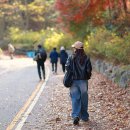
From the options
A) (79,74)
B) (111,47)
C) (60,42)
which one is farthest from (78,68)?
(60,42)

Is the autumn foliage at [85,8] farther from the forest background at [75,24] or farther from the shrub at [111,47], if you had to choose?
the shrub at [111,47]

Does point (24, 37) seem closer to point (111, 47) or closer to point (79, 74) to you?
point (111, 47)

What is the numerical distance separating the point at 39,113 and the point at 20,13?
178 feet

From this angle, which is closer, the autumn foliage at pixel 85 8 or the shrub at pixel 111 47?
the shrub at pixel 111 47

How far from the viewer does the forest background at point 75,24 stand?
2359 centimetres

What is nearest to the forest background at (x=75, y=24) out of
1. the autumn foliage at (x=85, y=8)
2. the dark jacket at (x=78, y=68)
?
the autumn foliage at (x=85, y=8)

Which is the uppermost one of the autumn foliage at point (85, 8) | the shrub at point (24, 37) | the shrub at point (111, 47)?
the autumn foliage at point (85, 8)

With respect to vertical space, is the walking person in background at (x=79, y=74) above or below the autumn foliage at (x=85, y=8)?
below

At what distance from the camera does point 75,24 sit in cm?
3519

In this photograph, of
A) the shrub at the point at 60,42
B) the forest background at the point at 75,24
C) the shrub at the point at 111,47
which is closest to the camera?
the shrub at the point at 111,47

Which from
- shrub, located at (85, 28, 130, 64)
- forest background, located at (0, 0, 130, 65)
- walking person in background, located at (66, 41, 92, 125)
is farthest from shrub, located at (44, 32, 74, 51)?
walking person in background, located at (66, 41, 92, 125)

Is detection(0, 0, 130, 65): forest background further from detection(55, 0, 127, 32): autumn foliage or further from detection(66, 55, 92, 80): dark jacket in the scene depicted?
detection(66, 55, 92, 80): dark jacket

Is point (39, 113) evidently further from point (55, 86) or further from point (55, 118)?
point (55, 86)

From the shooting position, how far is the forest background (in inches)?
929
